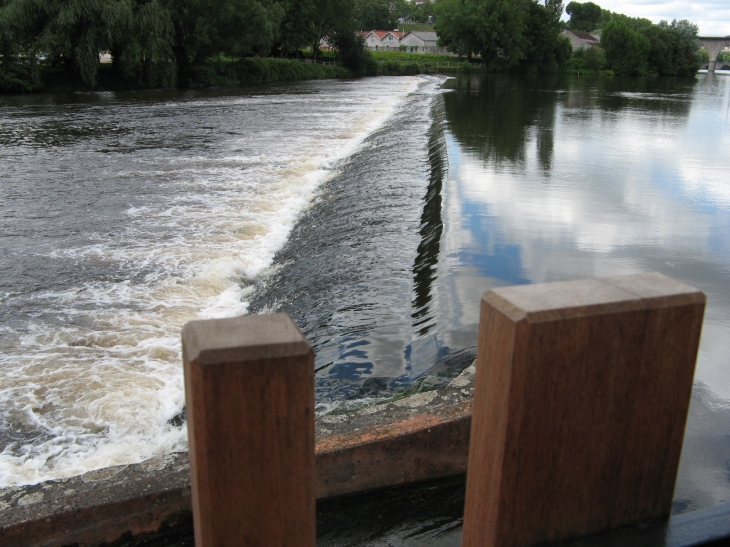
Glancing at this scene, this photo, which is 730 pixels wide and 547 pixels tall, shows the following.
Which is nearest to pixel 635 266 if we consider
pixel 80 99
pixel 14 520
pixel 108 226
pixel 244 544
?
pixel 14 520

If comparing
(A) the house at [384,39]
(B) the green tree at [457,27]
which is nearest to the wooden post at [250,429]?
(B) the green tree at [457,27]

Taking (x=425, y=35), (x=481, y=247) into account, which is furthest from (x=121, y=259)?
(x=425, y=35)

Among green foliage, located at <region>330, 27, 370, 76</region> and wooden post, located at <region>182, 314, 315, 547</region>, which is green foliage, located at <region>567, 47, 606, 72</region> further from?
wooden post, located at <region>182, 314, 315, 547</region>

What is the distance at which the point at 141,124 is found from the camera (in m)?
19.7

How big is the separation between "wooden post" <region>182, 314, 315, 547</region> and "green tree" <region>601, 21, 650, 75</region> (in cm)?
8103

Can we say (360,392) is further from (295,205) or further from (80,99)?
(80,99)

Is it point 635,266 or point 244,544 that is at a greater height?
point 244,544

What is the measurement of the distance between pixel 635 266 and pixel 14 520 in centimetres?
504

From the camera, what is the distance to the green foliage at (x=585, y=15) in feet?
552

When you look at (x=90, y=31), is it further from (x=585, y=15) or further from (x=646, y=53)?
(x=585, y=15)

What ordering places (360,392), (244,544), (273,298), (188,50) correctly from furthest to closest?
1. (188,50)
2. (273,298)
3. (360,392)
4. (244,544)

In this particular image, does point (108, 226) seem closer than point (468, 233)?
No

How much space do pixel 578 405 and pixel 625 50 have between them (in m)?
85.2

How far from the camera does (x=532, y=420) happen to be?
44.0 inches
